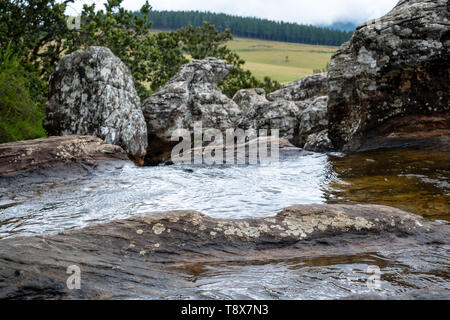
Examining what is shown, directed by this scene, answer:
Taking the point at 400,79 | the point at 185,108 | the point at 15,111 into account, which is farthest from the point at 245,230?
the point at 185,108

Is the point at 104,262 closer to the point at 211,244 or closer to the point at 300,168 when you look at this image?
the point at 211,244

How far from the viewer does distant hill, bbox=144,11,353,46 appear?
136 meters

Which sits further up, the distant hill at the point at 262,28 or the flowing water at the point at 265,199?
the distant hill at the point at 262,28

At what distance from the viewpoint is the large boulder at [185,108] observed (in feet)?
55.3

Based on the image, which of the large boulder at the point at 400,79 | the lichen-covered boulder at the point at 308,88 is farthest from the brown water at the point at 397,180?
the lichen-covered boulder at the point at 308,88

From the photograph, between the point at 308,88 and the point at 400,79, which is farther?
the point at 308,88

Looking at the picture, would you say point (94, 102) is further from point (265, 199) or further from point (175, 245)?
point (175, 245)

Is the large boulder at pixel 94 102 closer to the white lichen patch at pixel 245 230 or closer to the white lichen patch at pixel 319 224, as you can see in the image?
the white lichen patch at pixel 245 230

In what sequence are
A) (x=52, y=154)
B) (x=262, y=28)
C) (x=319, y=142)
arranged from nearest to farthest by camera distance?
(x=52, y=154)
(x=319, y=142)
(x=262, y=28)

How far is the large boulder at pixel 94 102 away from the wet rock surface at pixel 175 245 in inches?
369

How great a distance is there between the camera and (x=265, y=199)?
24.9 feet

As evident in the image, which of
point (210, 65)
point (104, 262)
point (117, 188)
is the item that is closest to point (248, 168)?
point (117, 188)

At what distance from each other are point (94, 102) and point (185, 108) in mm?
4790
